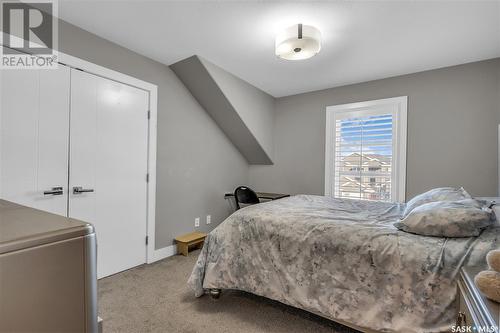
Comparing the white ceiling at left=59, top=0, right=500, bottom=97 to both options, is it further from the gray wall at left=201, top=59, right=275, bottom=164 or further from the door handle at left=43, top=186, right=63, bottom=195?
the door handle at left=43, top=186, right=63, bottom=195

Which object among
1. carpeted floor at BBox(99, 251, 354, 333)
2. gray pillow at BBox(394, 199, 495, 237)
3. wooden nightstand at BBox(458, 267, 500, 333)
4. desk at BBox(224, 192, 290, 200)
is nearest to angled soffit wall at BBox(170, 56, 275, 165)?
desk at BBox(224, 192, 290, 200)

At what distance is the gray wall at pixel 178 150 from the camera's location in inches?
104

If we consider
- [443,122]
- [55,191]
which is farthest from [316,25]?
[55,191]

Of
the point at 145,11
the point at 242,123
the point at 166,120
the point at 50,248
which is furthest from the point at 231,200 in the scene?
the point at 50,248

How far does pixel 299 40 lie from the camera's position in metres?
2.11

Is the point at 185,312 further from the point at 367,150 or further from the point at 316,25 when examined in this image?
the point at 367,150

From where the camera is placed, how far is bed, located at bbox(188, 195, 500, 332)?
132 centimetres

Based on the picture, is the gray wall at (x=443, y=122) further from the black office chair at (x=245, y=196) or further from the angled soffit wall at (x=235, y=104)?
the black office chair at (x=245, y=196)

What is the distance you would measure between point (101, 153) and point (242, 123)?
1.88 metres

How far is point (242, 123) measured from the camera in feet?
11.9

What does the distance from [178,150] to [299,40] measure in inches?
76.4

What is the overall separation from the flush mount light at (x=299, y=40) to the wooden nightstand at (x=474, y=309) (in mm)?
1898

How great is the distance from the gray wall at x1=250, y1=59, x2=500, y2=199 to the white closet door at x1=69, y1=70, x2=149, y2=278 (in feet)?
8.40

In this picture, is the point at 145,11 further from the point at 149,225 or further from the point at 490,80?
the point at 490,80
